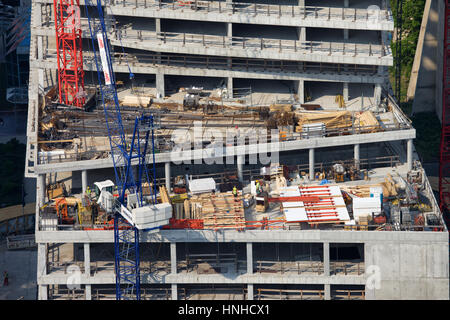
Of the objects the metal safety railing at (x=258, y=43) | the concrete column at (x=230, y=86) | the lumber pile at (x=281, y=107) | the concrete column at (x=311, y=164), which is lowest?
the concrete column at (x=311, y=164)

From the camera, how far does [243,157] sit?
3962 inches

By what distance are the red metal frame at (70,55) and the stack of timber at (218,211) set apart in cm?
1894

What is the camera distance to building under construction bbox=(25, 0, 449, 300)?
94125mm

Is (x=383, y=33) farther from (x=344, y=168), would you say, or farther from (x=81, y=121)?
(x=81, y=121)

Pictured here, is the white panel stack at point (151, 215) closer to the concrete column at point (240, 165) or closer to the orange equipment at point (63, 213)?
the orange equipment at point (63, 213)

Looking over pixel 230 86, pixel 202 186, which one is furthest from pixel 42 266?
pixel 230 86

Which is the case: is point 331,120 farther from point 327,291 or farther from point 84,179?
point 84,179

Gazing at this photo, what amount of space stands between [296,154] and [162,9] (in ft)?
62.1

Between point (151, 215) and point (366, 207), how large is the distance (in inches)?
709

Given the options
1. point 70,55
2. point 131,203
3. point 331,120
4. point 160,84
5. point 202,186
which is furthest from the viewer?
point 70,55

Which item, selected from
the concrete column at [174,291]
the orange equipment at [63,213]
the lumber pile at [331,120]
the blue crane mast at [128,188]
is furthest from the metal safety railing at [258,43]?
the concrete column at [174,291]

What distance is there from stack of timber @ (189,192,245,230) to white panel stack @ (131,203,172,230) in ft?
13.3

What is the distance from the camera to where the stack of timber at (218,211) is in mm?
94144

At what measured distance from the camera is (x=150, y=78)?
367ft
